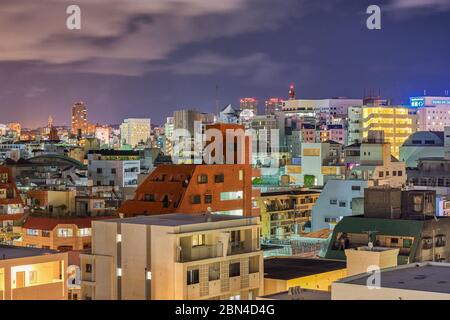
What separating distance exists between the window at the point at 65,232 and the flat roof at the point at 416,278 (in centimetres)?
1351

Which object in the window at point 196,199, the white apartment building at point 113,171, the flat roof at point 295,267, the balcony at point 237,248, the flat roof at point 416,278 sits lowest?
the flat roof at point 295,267

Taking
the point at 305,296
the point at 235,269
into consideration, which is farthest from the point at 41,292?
the point at 305,296

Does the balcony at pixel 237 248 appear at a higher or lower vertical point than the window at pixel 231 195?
lower

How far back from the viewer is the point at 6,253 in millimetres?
13039

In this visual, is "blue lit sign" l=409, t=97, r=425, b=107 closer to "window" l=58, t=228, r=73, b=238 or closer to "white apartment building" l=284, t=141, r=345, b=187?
"white apartment building" l=284, t=141, r=345, b=187

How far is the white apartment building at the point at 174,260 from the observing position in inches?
487

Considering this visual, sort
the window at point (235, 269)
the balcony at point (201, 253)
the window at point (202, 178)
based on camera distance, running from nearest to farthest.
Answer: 1. the balcony at point (201, 253)
2. the window at point (235, 269)
3. the window at point (202, 178)

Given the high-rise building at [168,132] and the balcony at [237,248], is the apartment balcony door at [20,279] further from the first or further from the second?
the high-rise building at [168,132]

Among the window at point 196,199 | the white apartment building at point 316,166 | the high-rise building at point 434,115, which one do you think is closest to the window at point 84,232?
the window at point 196,199

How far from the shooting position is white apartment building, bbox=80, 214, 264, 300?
12.4 metres

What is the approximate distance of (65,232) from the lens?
22.2 metres

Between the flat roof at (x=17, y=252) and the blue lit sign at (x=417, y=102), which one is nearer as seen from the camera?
the flat roof at (x=17, y=252)
